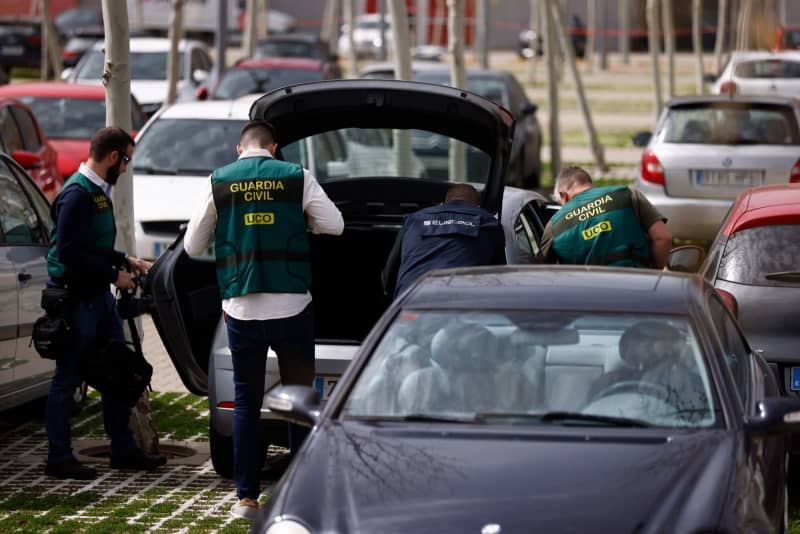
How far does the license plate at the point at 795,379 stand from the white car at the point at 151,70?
770 inches

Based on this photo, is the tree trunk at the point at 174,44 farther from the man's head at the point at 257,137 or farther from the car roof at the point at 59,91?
the man's head at the point at 257,137

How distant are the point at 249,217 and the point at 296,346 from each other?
1.99 feet

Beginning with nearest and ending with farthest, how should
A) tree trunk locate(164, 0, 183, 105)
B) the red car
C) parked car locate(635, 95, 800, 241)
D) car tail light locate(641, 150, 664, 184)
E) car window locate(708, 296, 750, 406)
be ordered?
car window locate(708, 296, 750, 406), parked car locate(635, 95, 800, 241), car tail light locate(641, 150, 664, 184), the red car, tree trunk locate(164, 0, 183, 105)

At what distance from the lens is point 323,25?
222ft

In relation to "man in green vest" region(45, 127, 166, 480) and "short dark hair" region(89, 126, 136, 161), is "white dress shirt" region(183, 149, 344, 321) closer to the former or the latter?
"man in green vest" region(45, 127, 166, 480)

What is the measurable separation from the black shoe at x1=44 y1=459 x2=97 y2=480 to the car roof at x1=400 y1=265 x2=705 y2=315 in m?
2.78

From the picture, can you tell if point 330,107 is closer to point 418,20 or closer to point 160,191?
point 160,191

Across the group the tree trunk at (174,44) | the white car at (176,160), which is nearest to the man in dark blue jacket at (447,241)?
the white car at (176,160)

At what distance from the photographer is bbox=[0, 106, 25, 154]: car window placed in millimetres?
15767

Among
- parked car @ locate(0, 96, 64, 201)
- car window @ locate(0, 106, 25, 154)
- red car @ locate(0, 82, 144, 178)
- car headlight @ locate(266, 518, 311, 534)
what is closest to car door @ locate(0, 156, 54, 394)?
car headlight @ locate(266, 518, 311, 534)

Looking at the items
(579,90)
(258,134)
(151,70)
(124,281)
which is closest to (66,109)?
(151,70)

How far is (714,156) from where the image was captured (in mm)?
16078

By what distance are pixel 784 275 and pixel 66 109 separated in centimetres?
1347

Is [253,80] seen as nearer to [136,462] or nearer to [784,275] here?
[136,462]
